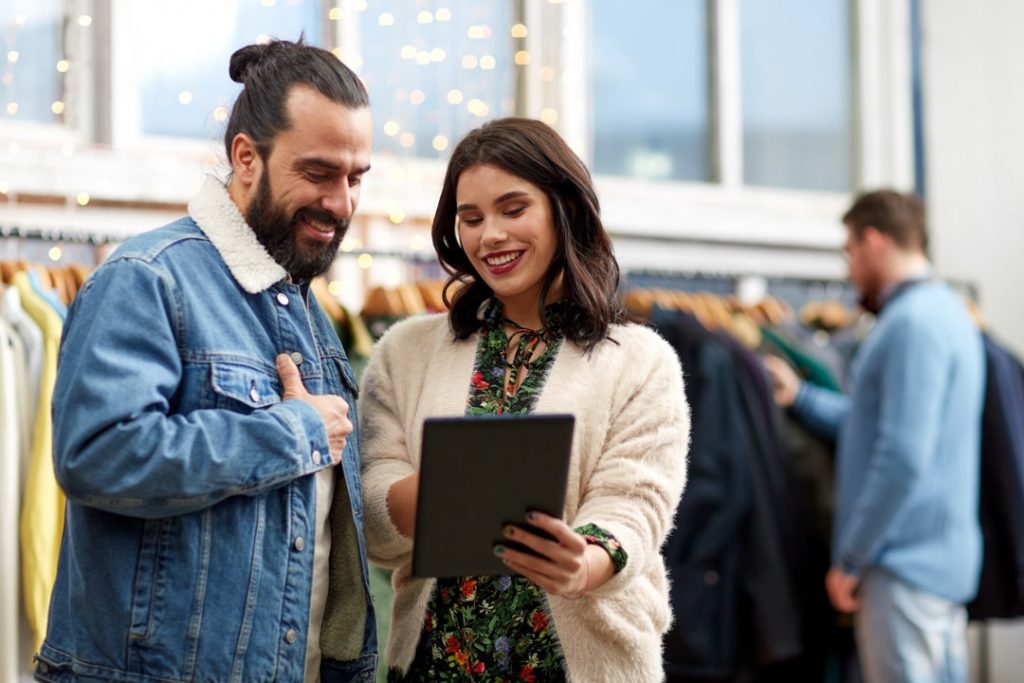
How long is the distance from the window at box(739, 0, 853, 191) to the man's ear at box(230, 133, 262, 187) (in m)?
3.51

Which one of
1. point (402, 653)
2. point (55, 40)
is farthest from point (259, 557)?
point (55, 40)

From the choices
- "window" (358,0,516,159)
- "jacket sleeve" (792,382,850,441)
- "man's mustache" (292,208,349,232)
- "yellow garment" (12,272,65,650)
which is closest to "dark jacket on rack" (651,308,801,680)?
"jacket sleeve" (792,382,850,441)

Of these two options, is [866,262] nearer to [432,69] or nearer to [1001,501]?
[1001,501]

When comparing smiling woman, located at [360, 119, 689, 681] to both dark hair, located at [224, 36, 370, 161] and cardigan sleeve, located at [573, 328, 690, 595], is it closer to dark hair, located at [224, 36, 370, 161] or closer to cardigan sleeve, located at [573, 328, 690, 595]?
cardigan sleeve, located at [573, 328, 690, 595]

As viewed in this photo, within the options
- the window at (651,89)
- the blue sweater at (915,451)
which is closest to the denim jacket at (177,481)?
the blue sweater at (915,451)

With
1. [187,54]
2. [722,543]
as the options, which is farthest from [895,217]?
[187,54]

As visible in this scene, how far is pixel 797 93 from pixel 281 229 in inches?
150

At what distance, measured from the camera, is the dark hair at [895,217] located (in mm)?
3861

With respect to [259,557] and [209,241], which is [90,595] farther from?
[209,241]

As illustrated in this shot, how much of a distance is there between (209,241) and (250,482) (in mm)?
367

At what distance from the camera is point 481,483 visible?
1.65 metres

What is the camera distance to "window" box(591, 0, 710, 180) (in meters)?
4.75

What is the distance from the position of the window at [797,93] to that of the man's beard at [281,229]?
3.48m

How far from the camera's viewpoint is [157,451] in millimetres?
1582
